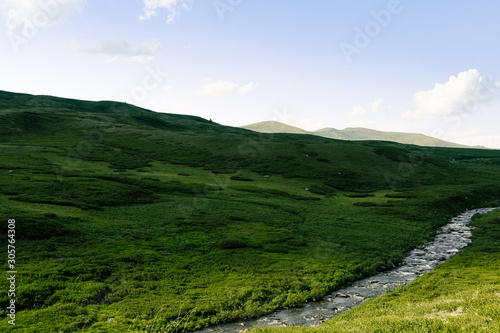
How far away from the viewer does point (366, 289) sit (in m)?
31.8

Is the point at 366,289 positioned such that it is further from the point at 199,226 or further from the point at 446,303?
the point at 199,226

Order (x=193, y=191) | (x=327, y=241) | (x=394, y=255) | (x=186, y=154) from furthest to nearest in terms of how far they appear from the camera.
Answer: (x=186, y=154), (x=193, y=191), (x=327, y=241), (x=394, y=255)

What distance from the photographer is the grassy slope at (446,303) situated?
624 inches

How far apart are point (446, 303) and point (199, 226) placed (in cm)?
3586

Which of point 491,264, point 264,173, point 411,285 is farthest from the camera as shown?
point 264,173

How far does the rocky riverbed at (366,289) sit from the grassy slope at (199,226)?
120 cm

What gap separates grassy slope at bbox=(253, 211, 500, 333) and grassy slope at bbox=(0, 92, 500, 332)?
20.9 feet

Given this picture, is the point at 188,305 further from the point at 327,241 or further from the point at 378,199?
the point at 378,199

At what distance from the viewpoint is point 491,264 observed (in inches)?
1401

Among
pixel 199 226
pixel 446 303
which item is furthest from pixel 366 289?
pixel 199 226

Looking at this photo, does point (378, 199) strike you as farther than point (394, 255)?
Yes

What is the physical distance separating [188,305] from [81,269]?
508 inches

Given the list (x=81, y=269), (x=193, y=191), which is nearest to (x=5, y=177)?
(x=193, y=191)

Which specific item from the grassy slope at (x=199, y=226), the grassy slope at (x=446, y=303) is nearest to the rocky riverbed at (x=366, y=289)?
the grassy slope at (x=199, y=226)
